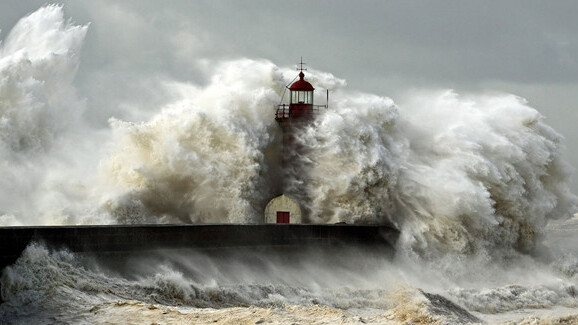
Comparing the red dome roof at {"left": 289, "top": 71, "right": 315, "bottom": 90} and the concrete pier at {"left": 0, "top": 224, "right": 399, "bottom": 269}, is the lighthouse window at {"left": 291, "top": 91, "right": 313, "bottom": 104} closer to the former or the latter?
the red dome roof at {"left": 289, "top": 71, "right": 315, "bottom": 90}

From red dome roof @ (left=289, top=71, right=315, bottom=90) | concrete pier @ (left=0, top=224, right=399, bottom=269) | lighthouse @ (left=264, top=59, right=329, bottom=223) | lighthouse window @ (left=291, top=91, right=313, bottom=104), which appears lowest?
concrete pier @ (left=0, top=224, right=399, bottom=269)

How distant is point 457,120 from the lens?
23797mm

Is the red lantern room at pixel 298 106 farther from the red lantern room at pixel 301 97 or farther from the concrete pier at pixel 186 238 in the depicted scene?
the concrete pier at pixel 186 238

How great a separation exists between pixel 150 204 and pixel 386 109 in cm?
563

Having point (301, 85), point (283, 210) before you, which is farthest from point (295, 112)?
point (283, 210)

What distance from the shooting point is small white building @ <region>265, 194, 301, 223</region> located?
21406mm

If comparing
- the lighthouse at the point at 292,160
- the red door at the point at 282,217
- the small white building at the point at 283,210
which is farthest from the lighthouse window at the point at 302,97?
the red door at the point at 282,217

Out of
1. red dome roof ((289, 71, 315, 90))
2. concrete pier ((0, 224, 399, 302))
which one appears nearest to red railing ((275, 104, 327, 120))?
red dome roof ((289, 71, 315, 90))

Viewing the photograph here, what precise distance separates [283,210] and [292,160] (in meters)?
1.12

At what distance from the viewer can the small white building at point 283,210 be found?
70.2ft

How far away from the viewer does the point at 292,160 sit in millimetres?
21828

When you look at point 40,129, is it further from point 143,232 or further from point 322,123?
point 143,232

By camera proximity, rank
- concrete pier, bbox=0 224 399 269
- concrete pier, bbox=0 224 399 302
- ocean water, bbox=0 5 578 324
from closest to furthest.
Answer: concrete pier, bbox=0 224 399 269
concrete pier, bbox=0 224 399 302
ocean water, bbox=0 5 578 324

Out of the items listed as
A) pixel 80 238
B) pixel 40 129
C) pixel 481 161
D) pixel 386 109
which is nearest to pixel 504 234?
pixel 481 161
